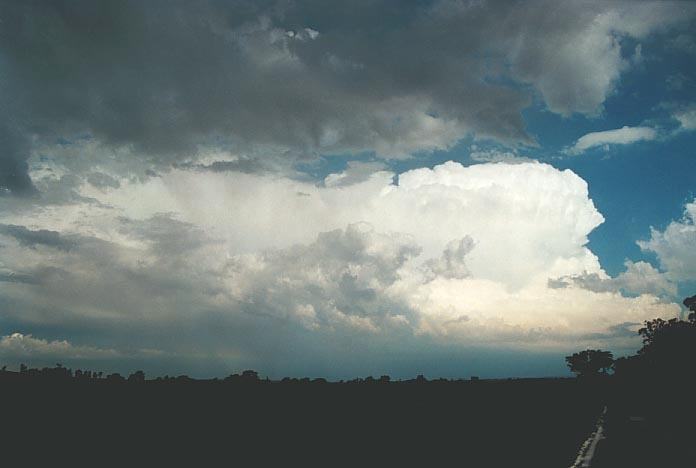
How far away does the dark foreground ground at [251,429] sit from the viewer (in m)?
20.5

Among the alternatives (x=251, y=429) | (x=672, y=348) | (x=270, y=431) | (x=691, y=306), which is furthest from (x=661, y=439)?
(x=691, y=306)

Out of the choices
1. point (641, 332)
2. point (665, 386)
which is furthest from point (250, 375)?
point (641, 332)

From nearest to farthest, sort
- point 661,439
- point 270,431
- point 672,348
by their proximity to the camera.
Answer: point 270,431, point 661,439, point 672,348

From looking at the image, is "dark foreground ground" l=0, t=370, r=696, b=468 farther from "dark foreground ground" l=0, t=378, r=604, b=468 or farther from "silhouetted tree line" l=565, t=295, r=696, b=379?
"silhouetted tree line" l=565, t=295, r=696, b=379

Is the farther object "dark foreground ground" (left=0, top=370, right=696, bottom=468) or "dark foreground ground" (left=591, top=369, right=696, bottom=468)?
"dark foreground ground" (left=591, top=369, right=696, bottom=468)

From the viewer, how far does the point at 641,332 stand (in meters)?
105

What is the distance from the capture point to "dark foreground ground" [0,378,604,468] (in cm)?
2047

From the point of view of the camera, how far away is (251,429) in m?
31.3

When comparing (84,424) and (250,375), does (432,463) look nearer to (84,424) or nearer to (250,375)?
(84,424)

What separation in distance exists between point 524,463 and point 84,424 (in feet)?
76.4

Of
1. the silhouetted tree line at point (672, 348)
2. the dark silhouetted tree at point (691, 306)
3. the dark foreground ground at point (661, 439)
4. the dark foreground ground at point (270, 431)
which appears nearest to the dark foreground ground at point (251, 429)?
the dark foreground ground at point (270, 431)

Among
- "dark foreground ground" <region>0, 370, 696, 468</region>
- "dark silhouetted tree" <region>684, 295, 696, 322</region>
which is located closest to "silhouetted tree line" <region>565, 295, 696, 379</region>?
"dark silhouetted tree" <region>684, 295, 696, 322</region>

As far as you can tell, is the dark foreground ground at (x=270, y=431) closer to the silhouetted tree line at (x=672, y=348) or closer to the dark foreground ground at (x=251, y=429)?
the dark foreground ground at (x=251, y=429)

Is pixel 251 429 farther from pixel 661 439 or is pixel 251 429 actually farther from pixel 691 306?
pixel 691 306
